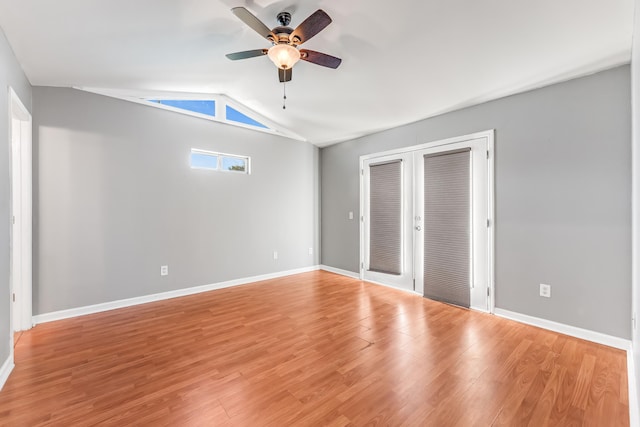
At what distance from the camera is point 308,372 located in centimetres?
206

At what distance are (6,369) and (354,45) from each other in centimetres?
373

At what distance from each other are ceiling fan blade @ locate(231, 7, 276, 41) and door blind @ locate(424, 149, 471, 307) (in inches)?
104

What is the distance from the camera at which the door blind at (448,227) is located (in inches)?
135

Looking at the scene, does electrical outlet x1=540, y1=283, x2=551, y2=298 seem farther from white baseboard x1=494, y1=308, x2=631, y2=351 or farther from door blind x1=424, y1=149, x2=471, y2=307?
door blind x1=424, y1=149, x2=471, y2=307

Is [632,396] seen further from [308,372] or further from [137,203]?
[137,203]

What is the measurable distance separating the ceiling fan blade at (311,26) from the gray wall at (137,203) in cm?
258

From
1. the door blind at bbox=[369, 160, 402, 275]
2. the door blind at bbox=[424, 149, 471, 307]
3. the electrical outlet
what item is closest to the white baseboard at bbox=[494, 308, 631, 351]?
the electrical outlet

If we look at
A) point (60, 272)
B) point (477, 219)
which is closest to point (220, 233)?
point (60, 272)

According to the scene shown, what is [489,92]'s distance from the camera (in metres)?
3.03

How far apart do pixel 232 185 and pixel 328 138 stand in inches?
77.1

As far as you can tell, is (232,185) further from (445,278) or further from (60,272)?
(445,278)

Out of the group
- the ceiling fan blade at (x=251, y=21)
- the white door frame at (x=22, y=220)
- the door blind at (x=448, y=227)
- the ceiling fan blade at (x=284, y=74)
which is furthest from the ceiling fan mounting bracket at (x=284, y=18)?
the white door frame at (x=22, y=220)

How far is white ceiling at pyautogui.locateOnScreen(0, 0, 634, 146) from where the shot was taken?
1.95m

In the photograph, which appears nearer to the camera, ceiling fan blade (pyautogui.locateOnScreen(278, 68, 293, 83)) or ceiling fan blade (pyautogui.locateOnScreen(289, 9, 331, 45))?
ceiling fan blade (pyautogui.locateOnScreen(289, 9, 331, 45))
